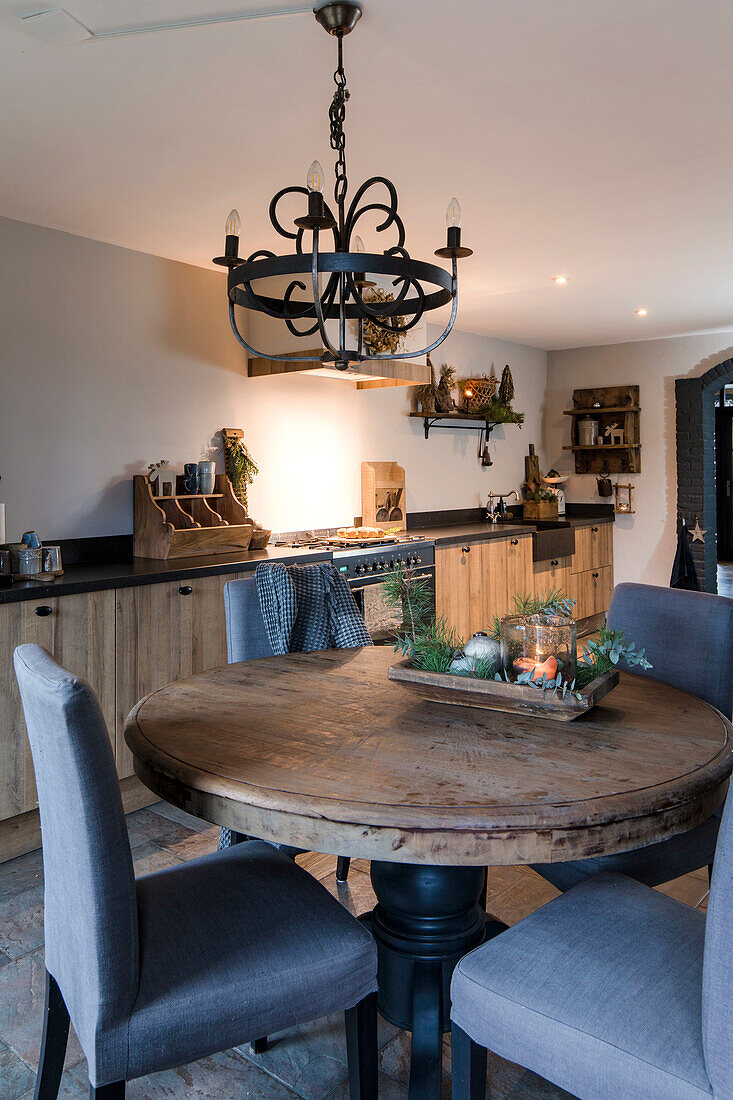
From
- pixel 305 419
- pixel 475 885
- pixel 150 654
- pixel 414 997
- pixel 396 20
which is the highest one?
pixel 396 20

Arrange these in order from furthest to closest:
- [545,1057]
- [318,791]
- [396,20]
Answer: [396,20] < [318,791] < [545,1057]

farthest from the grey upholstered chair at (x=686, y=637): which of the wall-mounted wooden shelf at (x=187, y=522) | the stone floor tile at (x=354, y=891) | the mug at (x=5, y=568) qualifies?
the mug at (x=5, y=568)

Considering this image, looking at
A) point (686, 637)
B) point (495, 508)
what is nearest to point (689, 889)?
point (686, 637)

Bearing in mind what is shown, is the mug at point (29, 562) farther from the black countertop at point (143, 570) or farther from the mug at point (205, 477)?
the mug at point (205, 477)

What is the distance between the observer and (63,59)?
1995 millimetres

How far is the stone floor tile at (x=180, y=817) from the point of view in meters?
2.90

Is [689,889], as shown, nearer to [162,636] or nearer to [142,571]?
[162,636]

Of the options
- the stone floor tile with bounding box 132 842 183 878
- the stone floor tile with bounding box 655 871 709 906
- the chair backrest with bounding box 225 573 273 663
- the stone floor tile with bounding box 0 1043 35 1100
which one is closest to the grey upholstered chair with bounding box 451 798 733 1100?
the stone floor tile with bounding box 0 1043 35 1100

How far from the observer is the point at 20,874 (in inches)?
103

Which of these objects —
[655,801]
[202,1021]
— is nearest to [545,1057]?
[655,801]

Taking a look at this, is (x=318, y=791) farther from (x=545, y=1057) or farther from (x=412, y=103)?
(x=412, y=103)

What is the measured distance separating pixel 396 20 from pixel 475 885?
200 cm

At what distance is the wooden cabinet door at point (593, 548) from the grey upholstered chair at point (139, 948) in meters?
5.08

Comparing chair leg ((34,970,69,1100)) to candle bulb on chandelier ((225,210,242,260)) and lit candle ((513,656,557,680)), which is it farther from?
candle bulb on chandelier ((225,210,242,260))
